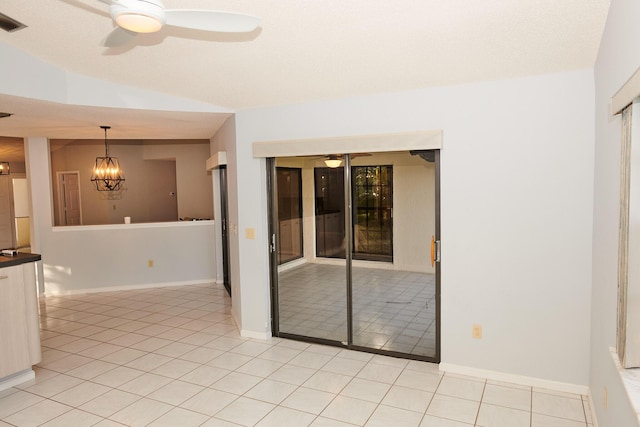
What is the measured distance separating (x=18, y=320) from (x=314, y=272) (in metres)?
2.67

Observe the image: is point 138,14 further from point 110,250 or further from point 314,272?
point 110,250

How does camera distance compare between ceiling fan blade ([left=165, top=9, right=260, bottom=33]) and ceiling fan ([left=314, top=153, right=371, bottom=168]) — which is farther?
ceiling fan ([left=314, top=153, right=371, bottom=168])

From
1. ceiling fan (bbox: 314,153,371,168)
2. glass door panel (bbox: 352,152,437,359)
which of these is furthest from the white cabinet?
glass door panel (bbox: 352,152,437,359)

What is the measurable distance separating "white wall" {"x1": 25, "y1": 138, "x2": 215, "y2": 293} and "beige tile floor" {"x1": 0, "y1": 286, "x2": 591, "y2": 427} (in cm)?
201

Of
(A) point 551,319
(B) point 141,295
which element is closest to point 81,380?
(B) point 141,295

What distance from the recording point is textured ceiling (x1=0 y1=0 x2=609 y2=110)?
240cm

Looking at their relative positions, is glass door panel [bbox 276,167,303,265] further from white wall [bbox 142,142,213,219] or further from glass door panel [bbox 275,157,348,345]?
white wall [bbox 142,142,213,219]

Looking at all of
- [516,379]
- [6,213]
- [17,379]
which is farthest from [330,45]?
[6,213]

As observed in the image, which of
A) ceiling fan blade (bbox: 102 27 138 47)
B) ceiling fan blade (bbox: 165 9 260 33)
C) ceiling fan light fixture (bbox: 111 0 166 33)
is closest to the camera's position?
ceiling fan light fixture (bbox: 111 0 166 33)

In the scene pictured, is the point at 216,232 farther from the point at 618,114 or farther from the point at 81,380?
the point at 618,114

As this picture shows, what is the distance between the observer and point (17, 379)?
11.9ft

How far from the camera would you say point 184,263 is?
7164 mm

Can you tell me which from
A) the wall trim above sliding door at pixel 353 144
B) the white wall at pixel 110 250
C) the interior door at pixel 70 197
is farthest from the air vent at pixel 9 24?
the interior door at pixel 70 197

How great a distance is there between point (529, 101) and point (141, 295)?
5.81m
